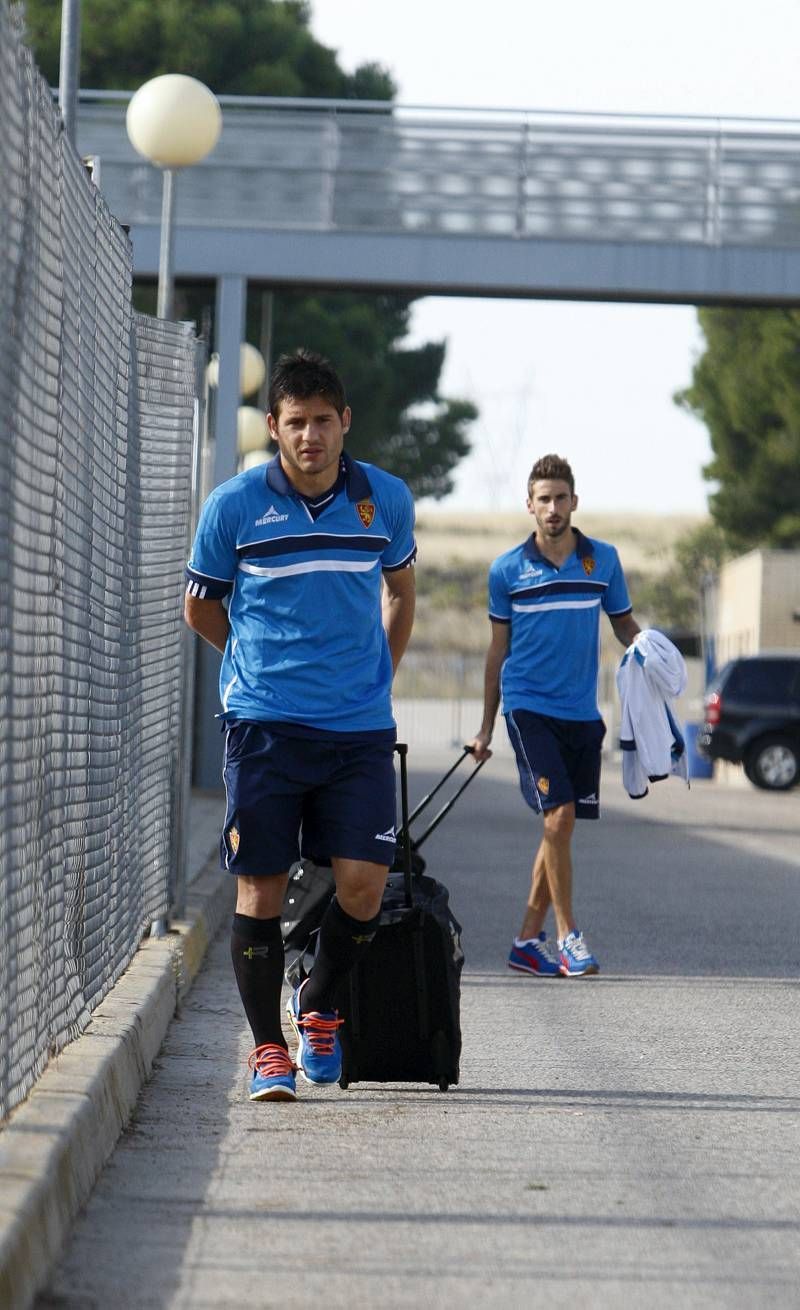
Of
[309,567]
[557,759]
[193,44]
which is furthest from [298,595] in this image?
[193,44]

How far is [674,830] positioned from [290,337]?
17.1 metres

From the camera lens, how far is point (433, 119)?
70.9ft

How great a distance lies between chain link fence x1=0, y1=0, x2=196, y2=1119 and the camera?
16.3ft

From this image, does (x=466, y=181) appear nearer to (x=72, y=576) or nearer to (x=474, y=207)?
(x=474, y=207)

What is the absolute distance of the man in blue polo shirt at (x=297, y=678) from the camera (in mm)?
6309

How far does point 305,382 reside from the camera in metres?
6.34

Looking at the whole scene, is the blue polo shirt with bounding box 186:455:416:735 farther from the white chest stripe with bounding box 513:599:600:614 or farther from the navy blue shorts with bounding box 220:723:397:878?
the white chest stripe with bounding box 513:599:600:614

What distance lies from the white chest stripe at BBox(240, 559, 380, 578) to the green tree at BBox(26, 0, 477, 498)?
2435 centimetres

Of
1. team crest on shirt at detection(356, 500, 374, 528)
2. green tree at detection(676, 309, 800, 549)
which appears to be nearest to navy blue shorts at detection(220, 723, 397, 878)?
team crest on shirt at detection(356, 500, 374, 528)

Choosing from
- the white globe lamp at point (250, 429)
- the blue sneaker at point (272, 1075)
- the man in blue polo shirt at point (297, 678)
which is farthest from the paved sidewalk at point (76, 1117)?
the white globe lamp at point (250, 429)

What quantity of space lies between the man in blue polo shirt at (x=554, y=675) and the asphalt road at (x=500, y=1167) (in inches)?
11.2

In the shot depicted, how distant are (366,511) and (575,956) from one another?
3475 millimetres

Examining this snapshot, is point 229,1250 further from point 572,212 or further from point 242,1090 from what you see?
point 572,212

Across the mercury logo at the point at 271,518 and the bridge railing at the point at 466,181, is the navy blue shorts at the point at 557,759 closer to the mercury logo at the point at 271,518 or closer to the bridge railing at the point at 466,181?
the mercury logo at the point at 271,518
